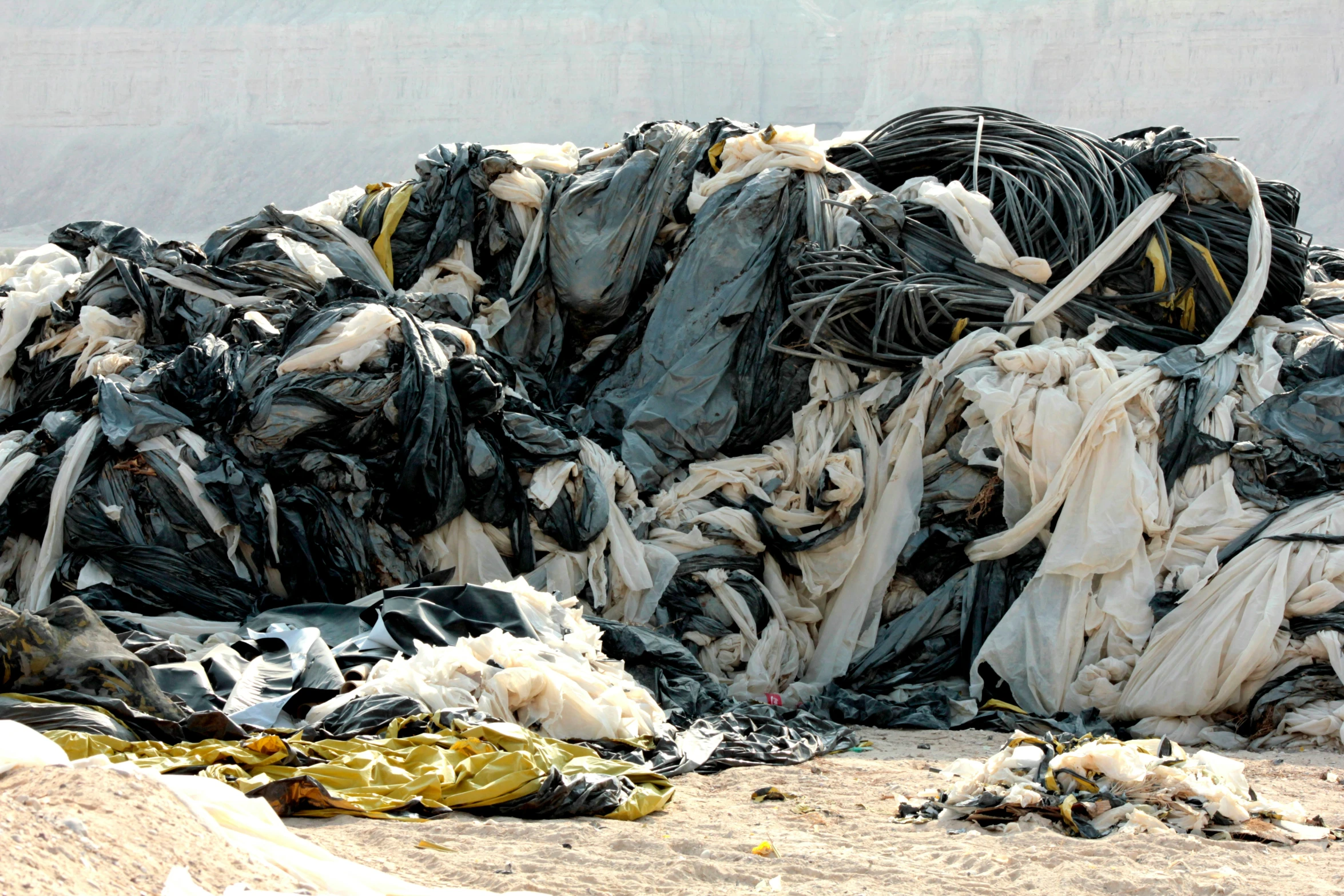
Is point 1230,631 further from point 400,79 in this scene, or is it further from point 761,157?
point 400,79

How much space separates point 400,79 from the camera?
103 ft

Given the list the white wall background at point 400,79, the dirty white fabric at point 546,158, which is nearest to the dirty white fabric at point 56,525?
the dirty white fabric at point 546,158

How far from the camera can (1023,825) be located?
3629mm

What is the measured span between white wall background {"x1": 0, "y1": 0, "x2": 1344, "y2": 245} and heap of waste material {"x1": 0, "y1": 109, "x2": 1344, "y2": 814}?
22.2 meters

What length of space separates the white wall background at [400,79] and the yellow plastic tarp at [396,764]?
84.0 ft

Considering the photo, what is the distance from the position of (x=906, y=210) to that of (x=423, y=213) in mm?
2280

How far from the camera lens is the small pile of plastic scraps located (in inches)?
142

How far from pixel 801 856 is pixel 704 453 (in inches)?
120

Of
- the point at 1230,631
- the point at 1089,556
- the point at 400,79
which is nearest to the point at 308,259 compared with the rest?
the point at 1089,556

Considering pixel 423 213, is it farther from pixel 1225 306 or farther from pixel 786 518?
pixel 1225 306

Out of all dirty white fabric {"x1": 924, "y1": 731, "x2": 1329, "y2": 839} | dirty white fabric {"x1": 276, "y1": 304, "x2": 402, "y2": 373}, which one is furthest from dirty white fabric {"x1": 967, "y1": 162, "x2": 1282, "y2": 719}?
dirty white fabric {"x1": 276, "y1": 304, "x2": 402, "y2": 373}

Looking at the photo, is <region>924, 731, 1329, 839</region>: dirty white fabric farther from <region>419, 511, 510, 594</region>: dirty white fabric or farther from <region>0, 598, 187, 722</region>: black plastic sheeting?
<region>419, 511, 510, 594</region>: dirty white fabric

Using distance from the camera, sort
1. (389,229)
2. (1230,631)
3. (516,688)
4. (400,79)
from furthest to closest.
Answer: (400,79)
(389,229)
(1230,631)
(516,688)

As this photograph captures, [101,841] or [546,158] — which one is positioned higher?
[546,158]
